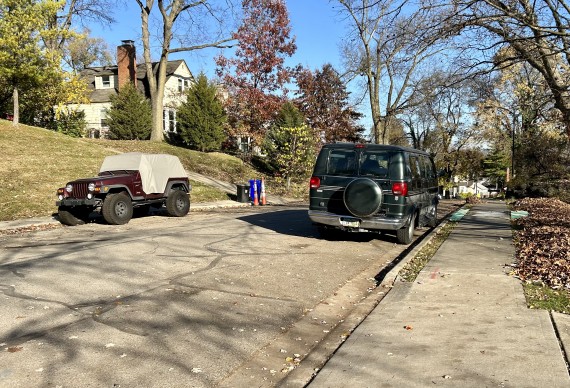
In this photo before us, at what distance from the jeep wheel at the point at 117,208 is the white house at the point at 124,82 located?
27.5 metres

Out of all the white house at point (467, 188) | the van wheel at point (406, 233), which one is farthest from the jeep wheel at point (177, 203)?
the white house at point (467, 188)

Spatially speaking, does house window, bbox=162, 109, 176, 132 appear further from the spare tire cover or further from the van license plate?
the spare tire cover

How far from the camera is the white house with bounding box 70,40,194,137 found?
41281mm

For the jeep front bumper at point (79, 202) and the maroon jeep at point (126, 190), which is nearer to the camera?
the jeep front bumper at point (79, 202)

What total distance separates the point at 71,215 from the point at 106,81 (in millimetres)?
35912

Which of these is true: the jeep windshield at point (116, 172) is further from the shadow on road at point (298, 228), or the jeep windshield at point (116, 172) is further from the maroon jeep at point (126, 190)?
the shadow on road at point (298, 228)

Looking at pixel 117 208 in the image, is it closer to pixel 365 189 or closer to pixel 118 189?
pixel 118 189

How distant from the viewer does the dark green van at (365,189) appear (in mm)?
9234

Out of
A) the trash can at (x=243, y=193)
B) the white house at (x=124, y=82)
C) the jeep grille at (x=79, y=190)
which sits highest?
the white house at (x=124, y=82)

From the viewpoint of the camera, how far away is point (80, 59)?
65062 mm

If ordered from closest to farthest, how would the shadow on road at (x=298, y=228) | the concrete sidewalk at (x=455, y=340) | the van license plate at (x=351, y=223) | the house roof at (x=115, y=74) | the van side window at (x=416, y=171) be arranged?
the concrete sidewalk at (x=455, y=340), the van license plate at (x=351, y=223), the van side window at (x=416, y=171), the shadow on road at (x=298, y=228), the house roof at (x=115, y=74)

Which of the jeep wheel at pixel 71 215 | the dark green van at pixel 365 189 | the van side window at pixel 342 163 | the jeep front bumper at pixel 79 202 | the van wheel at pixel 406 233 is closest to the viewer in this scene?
the dark green van at pixel 365 189

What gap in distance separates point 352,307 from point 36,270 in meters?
4.71

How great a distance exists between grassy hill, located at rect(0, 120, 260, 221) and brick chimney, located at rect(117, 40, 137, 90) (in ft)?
48.2
